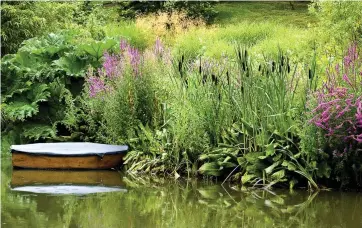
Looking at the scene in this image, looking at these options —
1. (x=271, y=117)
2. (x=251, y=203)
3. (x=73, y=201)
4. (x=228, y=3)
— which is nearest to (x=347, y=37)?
(x=271, y=117)

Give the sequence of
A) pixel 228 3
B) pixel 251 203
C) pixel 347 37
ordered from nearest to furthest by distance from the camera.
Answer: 1. pixel 251 203
2. pixel 347 37
3. pixel 228 3

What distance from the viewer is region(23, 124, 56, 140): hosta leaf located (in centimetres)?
953

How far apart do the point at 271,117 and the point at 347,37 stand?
4.45 metres

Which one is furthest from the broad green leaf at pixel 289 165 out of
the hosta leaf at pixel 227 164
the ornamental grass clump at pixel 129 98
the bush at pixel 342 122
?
the ornamental grass clump at pixel 129 98

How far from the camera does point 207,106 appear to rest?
7660mm

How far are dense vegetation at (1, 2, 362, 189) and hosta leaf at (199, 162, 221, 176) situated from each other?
11 millimetres

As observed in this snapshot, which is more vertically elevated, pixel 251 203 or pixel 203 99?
pixel 203 99

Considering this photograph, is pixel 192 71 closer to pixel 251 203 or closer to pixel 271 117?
pixel 271 117

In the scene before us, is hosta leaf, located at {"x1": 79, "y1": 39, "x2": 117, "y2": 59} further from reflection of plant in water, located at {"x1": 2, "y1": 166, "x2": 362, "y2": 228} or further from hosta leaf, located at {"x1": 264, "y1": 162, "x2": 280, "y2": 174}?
hosta leaf, located at {"x1": 264, "y1": 162, "x2": 280, "y2": 174}

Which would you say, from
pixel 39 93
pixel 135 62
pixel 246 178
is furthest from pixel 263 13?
pixel 246 178

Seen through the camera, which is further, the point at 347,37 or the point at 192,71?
the point at 347,37

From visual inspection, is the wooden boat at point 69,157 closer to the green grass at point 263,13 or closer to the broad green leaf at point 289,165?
the broad green leaf at point 289,165

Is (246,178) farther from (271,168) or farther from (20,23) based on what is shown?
(20,23)

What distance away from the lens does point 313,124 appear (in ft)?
21.9
